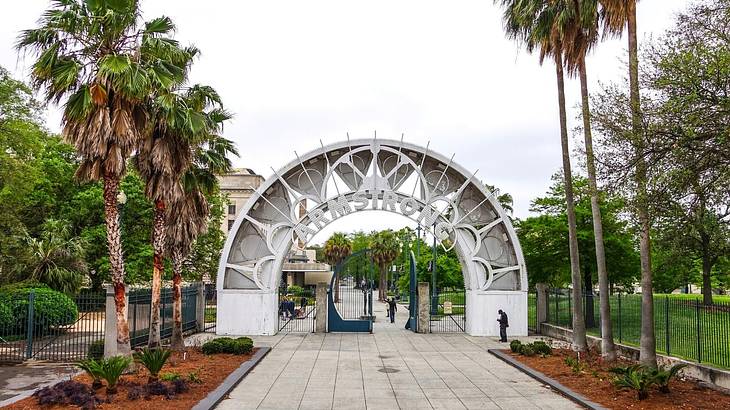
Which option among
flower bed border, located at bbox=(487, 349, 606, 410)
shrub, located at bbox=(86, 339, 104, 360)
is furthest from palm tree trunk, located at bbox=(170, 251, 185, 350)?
flower bed border, located at bbox=(487, 349, 606, 410)

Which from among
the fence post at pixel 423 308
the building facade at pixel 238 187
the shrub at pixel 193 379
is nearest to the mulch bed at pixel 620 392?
Answer: the shrub at pixel 193 379

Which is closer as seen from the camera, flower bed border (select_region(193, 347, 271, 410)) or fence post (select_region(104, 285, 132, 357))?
flower bed border (select_region(193, 347, 271, 410))

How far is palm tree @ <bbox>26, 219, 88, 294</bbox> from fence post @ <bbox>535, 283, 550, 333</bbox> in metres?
21.5

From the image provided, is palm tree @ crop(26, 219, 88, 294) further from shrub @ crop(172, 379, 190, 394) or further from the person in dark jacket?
the person in dark jacket

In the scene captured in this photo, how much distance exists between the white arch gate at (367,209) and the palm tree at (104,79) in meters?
12.0

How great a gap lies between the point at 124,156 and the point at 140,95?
169cm

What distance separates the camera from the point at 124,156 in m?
15.8

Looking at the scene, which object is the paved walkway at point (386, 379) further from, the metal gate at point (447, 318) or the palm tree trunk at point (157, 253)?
the metal gate at point (447, 318)

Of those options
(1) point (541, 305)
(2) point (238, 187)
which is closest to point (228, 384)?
(1) point (541, 305)

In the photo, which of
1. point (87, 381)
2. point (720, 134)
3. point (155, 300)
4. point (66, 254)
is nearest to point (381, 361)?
point (155, 300)

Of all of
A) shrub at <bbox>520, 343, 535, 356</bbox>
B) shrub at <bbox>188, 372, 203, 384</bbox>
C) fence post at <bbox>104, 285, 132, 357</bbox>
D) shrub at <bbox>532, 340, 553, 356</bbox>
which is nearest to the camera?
shrub at <bbox>188, 372, 203, 384</bbox>

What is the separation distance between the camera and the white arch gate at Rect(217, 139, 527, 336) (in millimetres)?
27719

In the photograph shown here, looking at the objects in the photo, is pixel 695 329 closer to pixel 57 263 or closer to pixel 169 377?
pixel 169 377

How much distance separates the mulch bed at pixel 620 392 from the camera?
1255cm
